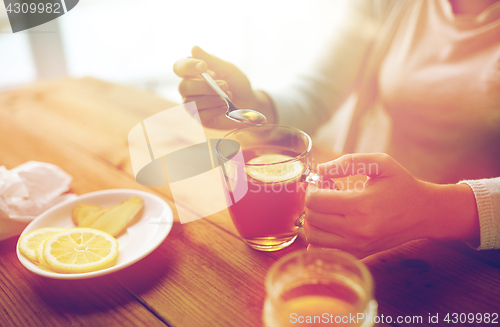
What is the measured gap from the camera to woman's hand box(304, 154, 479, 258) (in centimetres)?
51

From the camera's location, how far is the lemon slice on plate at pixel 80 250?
511mm

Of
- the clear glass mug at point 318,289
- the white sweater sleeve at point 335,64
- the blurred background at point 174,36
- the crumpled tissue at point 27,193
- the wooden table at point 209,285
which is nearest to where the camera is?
the clear glass mug at point 318,289

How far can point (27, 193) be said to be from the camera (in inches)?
27.5

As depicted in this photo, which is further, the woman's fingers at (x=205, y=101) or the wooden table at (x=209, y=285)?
the woman's fingers at (x=205, y=101)

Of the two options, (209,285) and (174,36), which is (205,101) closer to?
(209,285)

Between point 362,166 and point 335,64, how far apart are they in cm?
76

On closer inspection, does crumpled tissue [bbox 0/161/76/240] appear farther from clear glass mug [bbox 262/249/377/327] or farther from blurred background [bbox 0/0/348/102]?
blurred background [bbox 0/0/348/102]

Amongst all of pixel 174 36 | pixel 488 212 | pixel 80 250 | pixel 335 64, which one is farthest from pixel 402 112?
pixel 174 36

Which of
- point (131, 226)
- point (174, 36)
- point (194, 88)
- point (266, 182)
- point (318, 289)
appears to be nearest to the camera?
point (318, 289)

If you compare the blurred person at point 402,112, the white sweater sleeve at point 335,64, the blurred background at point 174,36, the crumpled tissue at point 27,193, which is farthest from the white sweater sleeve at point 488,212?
the blurred background at point 174,36

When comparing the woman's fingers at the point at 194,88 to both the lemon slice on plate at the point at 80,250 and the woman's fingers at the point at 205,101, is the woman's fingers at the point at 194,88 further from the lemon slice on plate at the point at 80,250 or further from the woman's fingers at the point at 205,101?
the lemon slice on plate at the point at 80,250

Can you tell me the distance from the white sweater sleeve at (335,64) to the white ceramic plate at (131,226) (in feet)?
2.02

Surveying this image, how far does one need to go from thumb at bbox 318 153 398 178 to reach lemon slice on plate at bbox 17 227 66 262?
46 centimetres

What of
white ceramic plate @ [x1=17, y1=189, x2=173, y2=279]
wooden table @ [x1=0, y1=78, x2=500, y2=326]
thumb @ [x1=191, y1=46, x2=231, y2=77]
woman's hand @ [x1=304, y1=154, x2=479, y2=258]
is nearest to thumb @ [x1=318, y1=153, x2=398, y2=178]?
woman's hand @ [x1=304, y1=154, x2=479, y2=258]
